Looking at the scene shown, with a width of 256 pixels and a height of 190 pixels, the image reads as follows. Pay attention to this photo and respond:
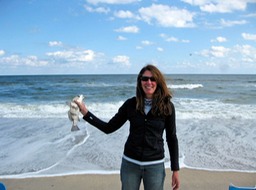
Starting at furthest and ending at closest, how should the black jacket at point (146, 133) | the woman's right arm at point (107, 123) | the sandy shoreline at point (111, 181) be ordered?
the sandy shoreline at point (111, 181) < the woman's right arm at point (107, 123) < the black jacket at point (146, 133)

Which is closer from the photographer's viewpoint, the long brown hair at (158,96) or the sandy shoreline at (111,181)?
the long brown hair at (158,96)

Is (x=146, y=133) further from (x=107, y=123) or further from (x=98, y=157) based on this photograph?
(x=98, y=157)

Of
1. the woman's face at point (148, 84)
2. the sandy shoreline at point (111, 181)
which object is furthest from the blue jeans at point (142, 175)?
the sandy shoreline at point (111, 181)

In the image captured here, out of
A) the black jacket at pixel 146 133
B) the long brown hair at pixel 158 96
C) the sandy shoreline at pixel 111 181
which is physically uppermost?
the long brown hair at pixel 158 96

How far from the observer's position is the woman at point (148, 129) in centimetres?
255

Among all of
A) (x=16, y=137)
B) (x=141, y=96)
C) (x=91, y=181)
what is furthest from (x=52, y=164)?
(x=141, y=96)

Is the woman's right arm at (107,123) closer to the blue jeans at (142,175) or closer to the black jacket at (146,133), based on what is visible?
the black jacket at (146,133)

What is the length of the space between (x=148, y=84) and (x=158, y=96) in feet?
0.43

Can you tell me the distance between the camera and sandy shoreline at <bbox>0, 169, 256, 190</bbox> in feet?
15.3

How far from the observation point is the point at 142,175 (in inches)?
103

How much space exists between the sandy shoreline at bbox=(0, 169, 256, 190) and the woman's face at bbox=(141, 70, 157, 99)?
2.43 metres

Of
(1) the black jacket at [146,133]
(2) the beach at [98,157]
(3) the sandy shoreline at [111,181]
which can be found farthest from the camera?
(2) the beach at [98,157]

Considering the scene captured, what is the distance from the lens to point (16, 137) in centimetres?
835

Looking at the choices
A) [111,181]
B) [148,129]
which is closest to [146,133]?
[148,129]
